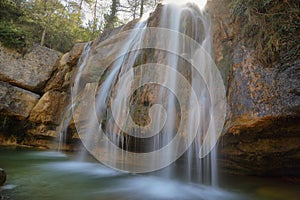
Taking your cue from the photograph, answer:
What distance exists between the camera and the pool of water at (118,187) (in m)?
3.00

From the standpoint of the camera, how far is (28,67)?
8.24m

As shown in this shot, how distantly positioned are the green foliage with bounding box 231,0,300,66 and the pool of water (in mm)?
2161

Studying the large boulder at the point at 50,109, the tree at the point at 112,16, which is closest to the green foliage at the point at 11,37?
the large boulder at the point at 50,109

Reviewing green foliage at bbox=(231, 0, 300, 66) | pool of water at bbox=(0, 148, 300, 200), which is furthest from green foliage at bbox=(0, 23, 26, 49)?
green foliage at bbox=(231, 0, 300, 66)

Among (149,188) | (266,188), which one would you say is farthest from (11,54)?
(266,188)

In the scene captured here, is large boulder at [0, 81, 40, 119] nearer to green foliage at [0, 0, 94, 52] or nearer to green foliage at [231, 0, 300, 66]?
green foliage at [0, 0, 94, 52]

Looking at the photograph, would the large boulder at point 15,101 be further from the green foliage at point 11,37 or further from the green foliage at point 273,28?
the green foliage at point 273,28

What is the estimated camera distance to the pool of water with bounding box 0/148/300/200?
9.83 feet

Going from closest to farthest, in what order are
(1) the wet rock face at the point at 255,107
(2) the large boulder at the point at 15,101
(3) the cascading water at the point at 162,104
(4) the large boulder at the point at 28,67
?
(1) the wet rock face at the point at 255,107 → (3) the cascading water at the point at 162,104 → (2) the large boulder at the point at 15,101 → (4) the large boulder at the point at 28,67

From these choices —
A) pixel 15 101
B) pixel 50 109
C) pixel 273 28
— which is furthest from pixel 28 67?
pixel 273 28

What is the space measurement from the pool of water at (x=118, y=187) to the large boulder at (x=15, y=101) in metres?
3.37

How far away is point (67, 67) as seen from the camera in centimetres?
876

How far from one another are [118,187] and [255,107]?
256 cm

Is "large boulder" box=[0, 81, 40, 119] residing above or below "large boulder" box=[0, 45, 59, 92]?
below
